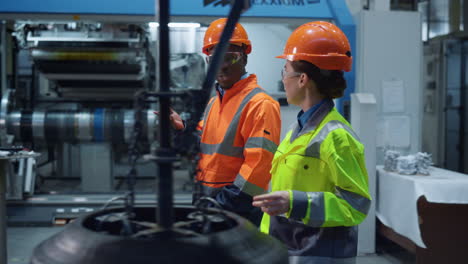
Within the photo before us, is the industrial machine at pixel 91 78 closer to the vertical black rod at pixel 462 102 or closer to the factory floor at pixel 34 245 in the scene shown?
the factory floor at pixel 34 245

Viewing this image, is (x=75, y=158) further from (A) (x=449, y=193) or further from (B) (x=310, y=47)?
(B) (x=310, y=47)

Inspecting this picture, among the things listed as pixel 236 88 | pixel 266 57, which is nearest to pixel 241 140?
pixel 236 88

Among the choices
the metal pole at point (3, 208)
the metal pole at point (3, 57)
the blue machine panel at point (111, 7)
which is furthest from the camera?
the metal pole at point (3, 57)

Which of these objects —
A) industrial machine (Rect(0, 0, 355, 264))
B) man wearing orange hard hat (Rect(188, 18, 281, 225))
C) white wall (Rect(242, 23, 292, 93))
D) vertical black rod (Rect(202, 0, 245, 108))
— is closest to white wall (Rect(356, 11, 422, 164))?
industrial machine (Rect(0, 0, 355, 264))

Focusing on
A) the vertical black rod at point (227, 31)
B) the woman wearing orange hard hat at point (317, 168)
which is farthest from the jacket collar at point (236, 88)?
the vertical black rod at point (227, 31)

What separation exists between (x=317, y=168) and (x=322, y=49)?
Result: 427mm

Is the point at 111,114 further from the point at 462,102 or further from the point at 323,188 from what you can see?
the point at 462,102

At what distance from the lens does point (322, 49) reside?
5.32 feet

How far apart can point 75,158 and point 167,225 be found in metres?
7.01

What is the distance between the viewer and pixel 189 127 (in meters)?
0.81

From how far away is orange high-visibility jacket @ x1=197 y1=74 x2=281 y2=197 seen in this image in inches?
80.8

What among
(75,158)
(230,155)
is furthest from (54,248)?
(75,158)

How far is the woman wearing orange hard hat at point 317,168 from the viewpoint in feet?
4.60

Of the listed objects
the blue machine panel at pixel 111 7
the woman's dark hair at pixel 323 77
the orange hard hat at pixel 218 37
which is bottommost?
the woman's dark hair at pixel 323 77
